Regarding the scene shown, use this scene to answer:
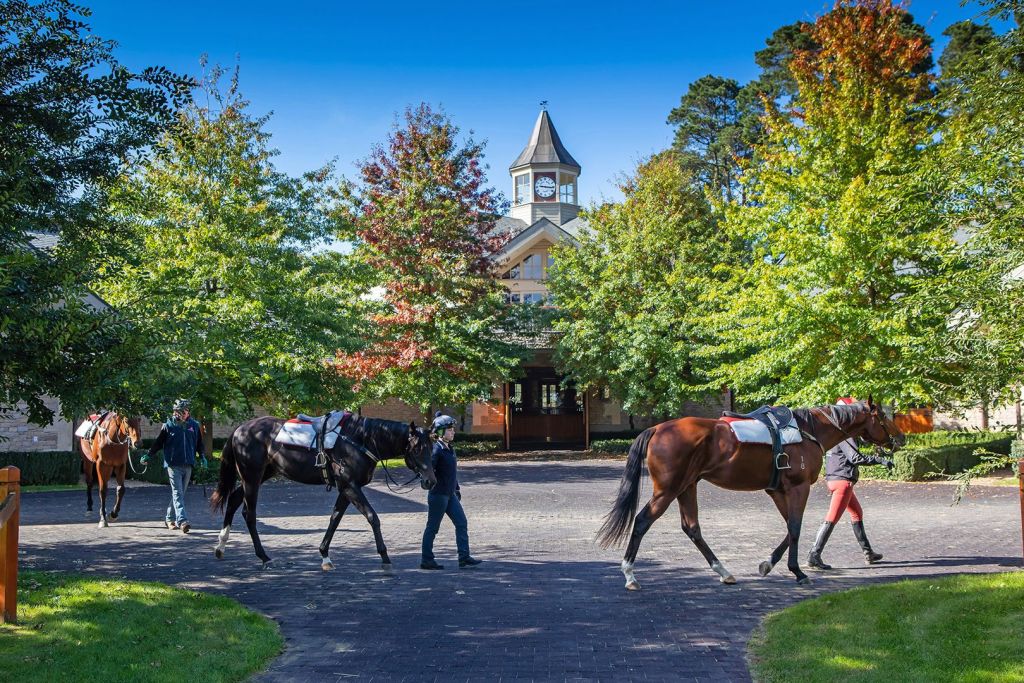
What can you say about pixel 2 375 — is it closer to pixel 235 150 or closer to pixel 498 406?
pixel 235 150

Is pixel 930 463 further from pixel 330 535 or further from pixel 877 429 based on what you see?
pixel 330 535

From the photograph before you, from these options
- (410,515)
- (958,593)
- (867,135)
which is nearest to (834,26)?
(867,135)

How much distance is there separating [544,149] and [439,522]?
45.2 m

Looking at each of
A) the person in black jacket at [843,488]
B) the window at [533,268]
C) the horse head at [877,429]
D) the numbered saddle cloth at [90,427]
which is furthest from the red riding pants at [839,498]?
the window at [533,268]

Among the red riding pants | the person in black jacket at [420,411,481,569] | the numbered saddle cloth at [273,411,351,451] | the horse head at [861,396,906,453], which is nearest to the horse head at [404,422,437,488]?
the person in black jacket at [420,411,481,569]

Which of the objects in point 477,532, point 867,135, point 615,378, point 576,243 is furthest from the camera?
point 576,243

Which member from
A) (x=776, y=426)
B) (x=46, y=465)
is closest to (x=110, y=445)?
(x=46, y=465)

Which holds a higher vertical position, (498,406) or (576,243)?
(576,243)

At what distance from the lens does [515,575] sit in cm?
941

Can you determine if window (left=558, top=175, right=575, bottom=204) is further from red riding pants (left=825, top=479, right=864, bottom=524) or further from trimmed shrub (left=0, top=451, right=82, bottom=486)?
red riding pants (left=825, top=479, right=864, bottom=524)

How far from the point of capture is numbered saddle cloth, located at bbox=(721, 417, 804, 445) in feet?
29.7

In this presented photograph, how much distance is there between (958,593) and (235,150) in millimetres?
21057

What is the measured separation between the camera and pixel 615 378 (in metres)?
29.8

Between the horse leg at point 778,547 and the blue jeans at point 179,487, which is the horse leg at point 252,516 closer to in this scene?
the blue jeans at point 179,487
